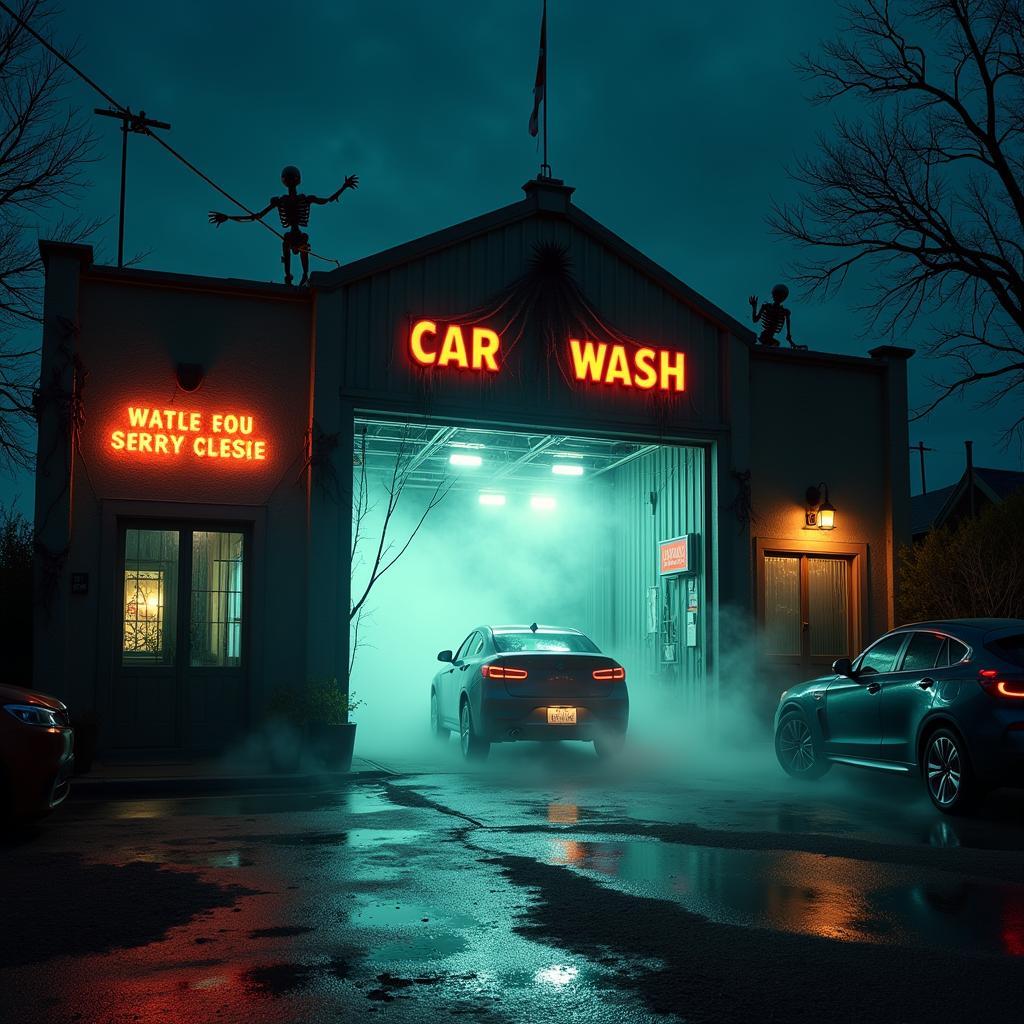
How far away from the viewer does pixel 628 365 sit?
16203 millimetres

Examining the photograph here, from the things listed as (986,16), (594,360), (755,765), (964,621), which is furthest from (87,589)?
(986,16)

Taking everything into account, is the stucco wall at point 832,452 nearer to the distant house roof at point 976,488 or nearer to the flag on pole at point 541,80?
the flag on pole at point 541,80

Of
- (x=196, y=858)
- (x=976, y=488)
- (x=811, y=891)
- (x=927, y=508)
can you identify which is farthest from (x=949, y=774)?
(x=927, y=508)

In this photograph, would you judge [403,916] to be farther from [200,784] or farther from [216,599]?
[216,599]

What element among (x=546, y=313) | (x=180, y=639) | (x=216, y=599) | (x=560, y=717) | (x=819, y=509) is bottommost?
(x=560, y=717)

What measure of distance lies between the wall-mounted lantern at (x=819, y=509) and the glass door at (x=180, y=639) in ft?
26.9

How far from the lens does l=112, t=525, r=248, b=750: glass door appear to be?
1359cm

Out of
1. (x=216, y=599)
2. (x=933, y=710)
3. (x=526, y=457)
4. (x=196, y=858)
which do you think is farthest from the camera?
(x=526, y=457)

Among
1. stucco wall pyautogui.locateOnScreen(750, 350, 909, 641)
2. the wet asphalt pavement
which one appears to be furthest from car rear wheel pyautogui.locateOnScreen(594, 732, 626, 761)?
stucco wall pyautogui.locateOnScreen(750, 350, 909, 641)

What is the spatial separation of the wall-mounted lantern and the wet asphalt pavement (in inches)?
289

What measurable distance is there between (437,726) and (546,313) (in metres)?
6.05

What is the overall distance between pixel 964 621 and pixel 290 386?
8454mm

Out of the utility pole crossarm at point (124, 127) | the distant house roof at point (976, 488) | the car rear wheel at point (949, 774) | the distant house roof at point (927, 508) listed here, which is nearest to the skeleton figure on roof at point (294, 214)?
the utility pole crossarm at point (124, 127)

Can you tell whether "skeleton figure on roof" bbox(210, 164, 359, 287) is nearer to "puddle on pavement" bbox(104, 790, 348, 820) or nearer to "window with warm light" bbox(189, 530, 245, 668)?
"window with warm light" bbox(189, 530, 245, 668)
